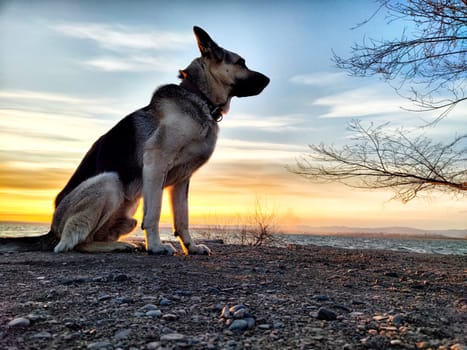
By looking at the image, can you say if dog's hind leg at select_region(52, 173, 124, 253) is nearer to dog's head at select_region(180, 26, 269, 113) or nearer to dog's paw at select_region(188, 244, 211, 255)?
dog's paw at select_region(188, 244, 211, 255)

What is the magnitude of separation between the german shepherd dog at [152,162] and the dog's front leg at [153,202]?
0.01m

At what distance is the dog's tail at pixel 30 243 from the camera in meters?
5.98

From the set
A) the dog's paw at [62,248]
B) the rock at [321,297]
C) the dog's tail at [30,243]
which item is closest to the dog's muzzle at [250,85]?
the dog's paw at [62,248]

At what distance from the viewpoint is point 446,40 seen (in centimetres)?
637

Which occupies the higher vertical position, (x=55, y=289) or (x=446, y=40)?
(x=446, y=40)

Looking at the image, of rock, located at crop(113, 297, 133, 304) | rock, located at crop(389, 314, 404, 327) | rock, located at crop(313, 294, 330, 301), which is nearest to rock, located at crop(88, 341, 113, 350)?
rock, located at crop(113, 297, 133, 304)

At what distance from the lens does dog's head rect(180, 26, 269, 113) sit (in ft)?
19.1

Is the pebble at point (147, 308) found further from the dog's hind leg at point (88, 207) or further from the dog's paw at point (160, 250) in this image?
the dog's hind leg at point (88, 207)

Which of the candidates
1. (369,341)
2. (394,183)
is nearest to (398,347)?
(369,341)

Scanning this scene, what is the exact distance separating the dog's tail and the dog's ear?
3369 millimetres

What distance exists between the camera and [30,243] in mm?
6055

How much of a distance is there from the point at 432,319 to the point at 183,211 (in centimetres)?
379

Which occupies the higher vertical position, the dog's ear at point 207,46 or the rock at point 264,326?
the dog's ear at point 207,46

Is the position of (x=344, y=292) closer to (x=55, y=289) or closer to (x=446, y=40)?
(x=55, y=289)
